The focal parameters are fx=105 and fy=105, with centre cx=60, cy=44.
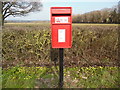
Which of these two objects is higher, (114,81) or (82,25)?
(82,25)

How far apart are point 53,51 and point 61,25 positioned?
157 centimetres

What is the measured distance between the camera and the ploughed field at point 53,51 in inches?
121

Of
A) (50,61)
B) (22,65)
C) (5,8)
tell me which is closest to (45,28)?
(50,61)

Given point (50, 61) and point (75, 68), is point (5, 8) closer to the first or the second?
point (50, 61)

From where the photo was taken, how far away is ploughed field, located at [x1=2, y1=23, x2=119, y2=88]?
3064 mm

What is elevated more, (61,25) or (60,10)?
(60,10)

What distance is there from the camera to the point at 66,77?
2.64 m

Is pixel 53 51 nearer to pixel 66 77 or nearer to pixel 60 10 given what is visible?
pixel 66 77

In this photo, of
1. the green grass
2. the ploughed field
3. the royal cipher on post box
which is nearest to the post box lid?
the royal cipher on post box

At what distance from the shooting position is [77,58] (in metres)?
3.36

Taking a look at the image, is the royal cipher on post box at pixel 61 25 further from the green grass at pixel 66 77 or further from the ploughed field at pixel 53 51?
the ploughed field at pixel 53 51

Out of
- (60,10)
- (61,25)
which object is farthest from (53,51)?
(60,10)

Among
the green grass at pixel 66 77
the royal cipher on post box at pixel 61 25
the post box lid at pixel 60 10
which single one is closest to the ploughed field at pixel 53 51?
the green grass at pixel 66 77

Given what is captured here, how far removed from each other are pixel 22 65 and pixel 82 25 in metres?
2.30
